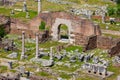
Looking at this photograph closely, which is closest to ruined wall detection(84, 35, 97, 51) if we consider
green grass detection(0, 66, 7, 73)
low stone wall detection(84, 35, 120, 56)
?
low stone wall detection(84, 35, 120, 56)

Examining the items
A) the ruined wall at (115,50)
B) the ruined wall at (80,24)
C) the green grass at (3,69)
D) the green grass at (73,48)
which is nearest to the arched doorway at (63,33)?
the ruined wall at (80,24)

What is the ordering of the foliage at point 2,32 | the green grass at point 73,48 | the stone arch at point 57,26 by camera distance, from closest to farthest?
the green grass at point 73,48 → the stone arch at point 57,26 → the foliage at point 2,32

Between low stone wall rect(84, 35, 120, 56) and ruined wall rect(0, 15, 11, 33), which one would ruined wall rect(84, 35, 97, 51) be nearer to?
low stone wall rect(84, 35, 120, 56)

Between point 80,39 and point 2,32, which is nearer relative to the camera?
point 80,39

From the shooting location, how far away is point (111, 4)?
58469mm

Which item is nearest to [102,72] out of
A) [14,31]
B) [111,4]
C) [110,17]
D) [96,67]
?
[96,67]

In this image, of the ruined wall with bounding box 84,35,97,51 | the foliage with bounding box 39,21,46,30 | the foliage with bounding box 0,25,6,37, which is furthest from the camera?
the foliage with bounding box 0,25,6,37

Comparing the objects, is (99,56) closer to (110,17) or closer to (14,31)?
(14,31)

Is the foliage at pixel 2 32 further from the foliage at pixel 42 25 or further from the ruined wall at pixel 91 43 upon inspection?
the ruined wall at pixel 91 43

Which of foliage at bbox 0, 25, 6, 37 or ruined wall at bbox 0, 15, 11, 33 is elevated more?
ruined wall at bbox 0, 15, 11, 33

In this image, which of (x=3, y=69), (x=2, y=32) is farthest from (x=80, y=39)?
(x=3, y=69)

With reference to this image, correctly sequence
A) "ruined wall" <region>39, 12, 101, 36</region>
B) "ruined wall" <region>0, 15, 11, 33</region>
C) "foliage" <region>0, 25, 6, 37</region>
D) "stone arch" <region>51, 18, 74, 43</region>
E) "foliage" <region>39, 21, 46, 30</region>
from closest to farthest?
1. "ruined wall" <region>39, 12, 101, 36</region>
2. "stone arch" <region>51, 18, 74, 43</region>
3. "foliage" <region>39, 21, 46, 30</region>
4. "foliage" <region>0, 25, 6, 37</region>
5. "ruined wall" <region>0, 15, 11, 33</region>

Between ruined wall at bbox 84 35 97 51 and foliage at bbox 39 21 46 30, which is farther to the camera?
foliage at bbox 39 21 46 30

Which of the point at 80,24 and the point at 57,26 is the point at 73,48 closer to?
the point at 80,24
